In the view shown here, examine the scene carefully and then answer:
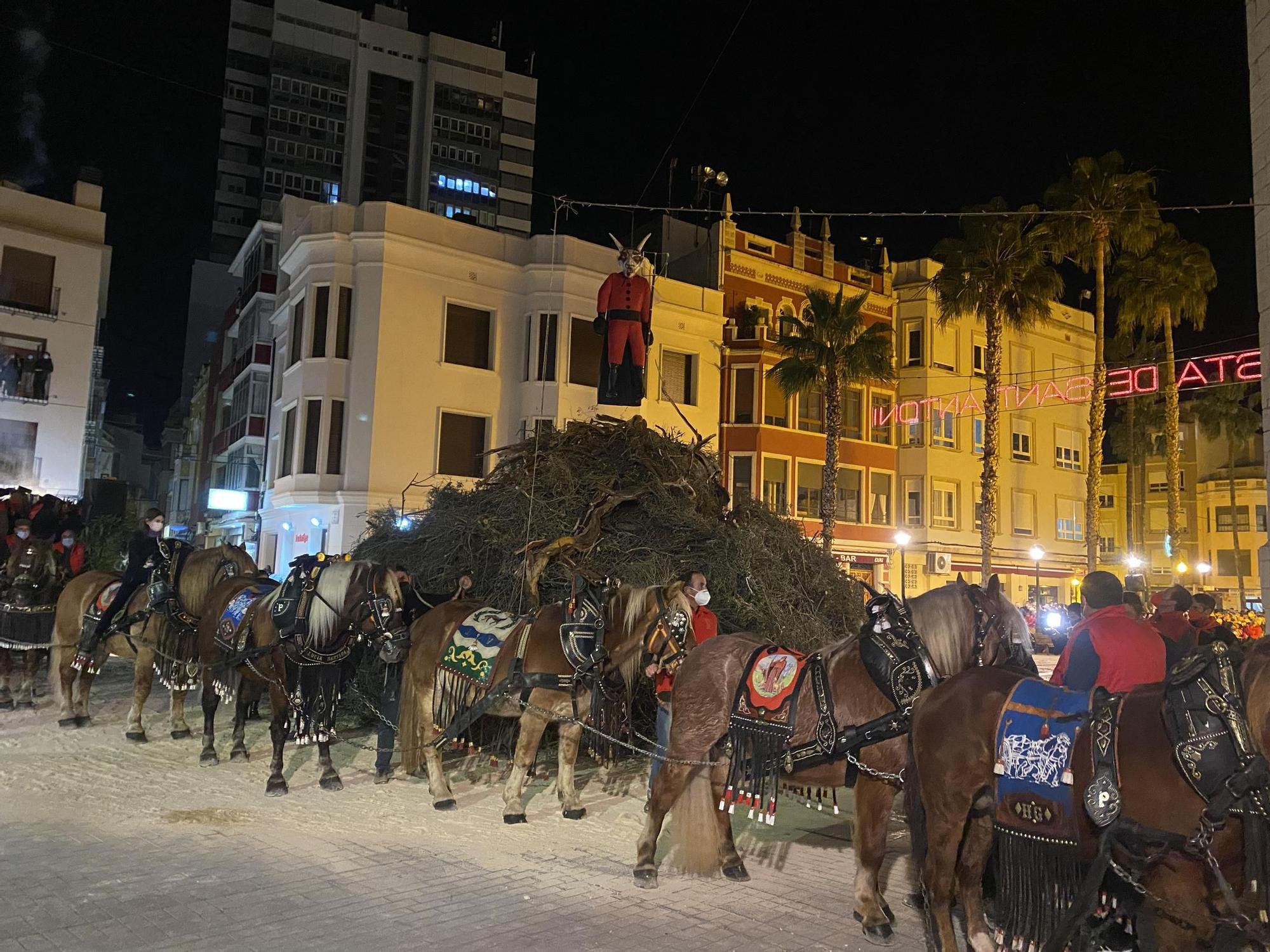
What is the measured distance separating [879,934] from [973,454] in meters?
34.1

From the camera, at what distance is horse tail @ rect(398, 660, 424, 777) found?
29.4 feet

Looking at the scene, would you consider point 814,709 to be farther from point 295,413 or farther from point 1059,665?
point 295,413

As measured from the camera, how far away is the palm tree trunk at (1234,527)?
46.8 meters

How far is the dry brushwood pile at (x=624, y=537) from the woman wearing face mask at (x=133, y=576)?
10.8 ft

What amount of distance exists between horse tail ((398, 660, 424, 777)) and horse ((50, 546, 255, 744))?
11.3 feet

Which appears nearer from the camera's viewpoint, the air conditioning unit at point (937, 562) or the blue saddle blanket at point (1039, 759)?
the blue saddle blanket at point (1039, 759)

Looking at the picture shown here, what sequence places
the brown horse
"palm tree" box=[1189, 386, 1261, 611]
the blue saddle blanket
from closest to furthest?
1. the brown horse
2. the blue saddle blanket
3. "palm tree" box=[1189, 386, 1261, 611]

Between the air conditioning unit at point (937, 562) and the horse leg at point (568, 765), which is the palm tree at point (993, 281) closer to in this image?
the air conditioning unit at point (937, 562)

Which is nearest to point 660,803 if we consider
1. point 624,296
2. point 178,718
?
point 624,296

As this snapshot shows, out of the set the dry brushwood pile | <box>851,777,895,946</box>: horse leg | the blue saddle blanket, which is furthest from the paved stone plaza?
the dry brushwood pile

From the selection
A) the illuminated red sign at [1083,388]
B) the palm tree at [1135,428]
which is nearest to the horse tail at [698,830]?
the illuminated red sign at [1083,388]

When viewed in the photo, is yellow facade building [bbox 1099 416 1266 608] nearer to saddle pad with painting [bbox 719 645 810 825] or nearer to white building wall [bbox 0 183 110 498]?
white building wall [bbox 0 183 110 498]

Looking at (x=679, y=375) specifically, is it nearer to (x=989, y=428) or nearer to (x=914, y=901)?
(x=989, y=428)

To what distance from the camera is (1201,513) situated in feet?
180
